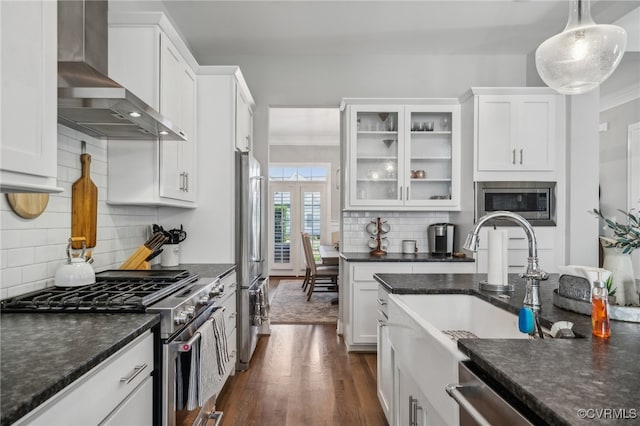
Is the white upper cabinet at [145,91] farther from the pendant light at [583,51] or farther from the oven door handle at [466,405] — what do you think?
the pendant light at [583,51]

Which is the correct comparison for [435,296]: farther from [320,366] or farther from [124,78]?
[124,78]

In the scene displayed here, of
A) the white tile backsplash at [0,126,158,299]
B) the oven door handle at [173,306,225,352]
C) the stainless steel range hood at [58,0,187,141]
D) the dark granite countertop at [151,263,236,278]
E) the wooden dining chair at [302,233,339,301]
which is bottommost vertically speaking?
the wooden dining chair at [302,233,339,301]

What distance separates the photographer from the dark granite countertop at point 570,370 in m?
0.69

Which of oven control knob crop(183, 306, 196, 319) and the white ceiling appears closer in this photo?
oven control knob crop(183, 306, 196, 319)

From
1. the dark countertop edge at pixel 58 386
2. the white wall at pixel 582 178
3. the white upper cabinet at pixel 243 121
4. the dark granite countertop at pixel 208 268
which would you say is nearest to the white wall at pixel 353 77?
the white upper cabinet at pixel 243 121

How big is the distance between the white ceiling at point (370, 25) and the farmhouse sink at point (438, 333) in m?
2.54

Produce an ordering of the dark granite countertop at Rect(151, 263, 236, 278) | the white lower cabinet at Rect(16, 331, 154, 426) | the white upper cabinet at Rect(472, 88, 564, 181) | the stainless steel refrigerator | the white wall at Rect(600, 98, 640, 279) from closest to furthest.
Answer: the white lower cabinet at Rect(16, 331, 154, 426) < the dark granite countertop at Rect(151, 263, 236, 278) < the stainless steel refrigerator < the white upper cabinet at Rect(472, 88, 564, 181) < the white wall at Rect(600, 98, 640, 279)

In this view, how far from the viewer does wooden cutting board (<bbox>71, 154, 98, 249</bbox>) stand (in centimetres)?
204

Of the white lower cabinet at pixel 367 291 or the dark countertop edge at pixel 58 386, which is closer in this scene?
the dark countertop edge at pixel 58 386

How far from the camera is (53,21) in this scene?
1.16m

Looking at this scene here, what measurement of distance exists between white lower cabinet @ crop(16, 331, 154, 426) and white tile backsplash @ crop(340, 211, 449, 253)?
9.28 feet

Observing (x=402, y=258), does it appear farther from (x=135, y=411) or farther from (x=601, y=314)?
(x=135, y=411)

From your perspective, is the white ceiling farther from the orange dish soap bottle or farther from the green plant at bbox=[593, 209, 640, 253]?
the orange dish soap bottle

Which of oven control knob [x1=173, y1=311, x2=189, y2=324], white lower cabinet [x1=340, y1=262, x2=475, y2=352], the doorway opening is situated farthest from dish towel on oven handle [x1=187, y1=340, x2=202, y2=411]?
the doorway opening
